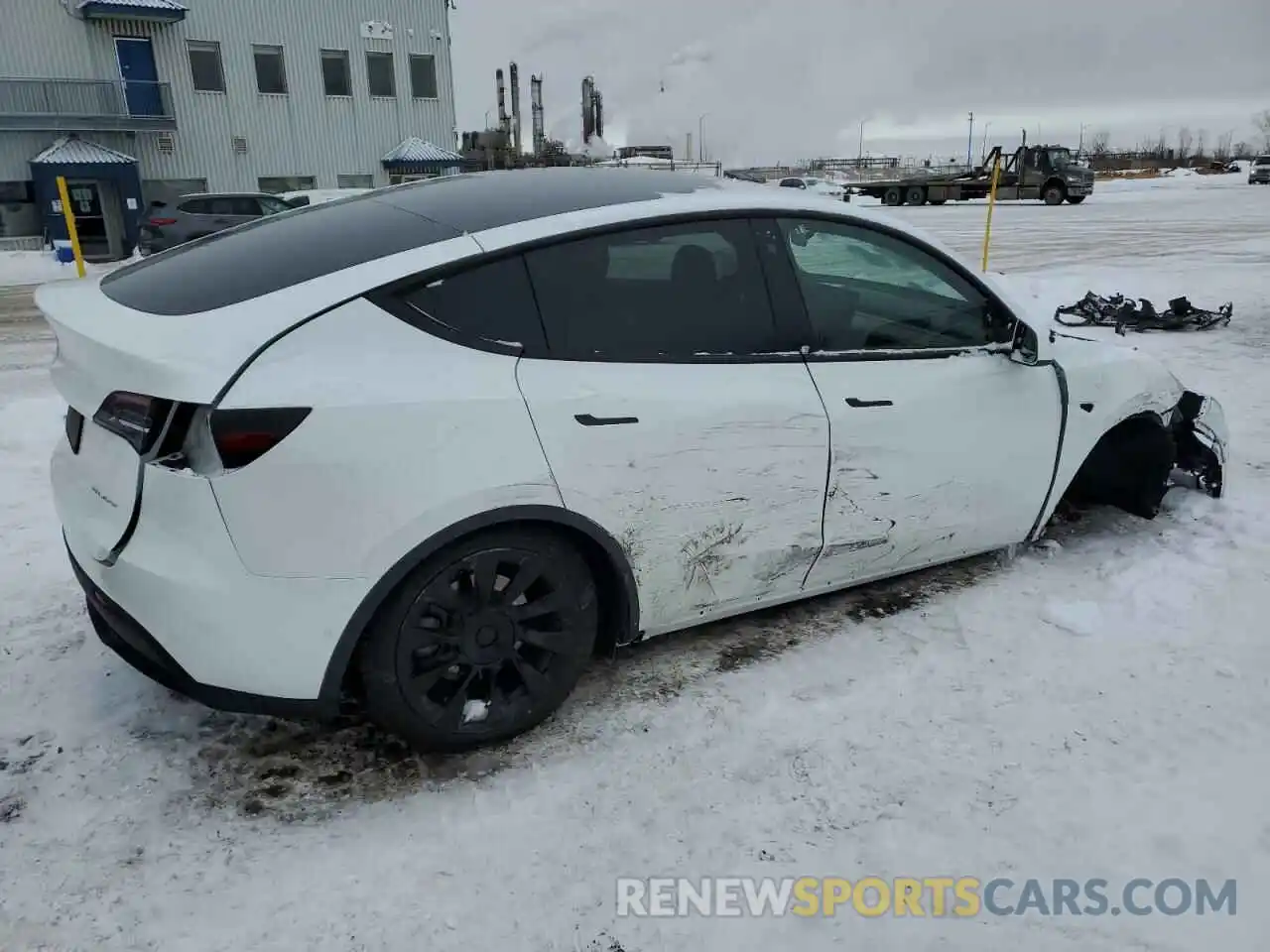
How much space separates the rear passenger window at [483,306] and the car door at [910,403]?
0.97m

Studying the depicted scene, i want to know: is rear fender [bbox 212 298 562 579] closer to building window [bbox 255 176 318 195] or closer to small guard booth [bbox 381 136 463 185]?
building window [bbox 255 176 318 195]

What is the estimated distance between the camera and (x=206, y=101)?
2655cm

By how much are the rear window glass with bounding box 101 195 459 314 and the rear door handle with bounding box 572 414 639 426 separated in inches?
→ 25.2

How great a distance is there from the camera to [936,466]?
3.31 meters

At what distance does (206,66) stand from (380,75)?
5015 millimetres

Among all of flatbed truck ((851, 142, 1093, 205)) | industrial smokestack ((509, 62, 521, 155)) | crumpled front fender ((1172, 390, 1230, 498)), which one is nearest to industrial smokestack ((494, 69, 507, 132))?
industrial smokestack ((509, 62, 521, 155))

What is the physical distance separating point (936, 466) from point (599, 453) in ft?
4.57

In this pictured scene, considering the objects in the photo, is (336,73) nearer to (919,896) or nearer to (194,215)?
(194,215)

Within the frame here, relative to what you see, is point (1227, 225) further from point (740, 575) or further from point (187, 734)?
point (187, 734)

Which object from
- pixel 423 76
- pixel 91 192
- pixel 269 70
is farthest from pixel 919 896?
pixel 423 76

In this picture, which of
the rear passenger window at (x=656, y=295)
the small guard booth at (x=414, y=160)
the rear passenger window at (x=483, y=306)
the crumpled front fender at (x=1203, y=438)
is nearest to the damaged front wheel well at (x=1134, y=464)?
the crumpled front fender at (x=1203, y=438)

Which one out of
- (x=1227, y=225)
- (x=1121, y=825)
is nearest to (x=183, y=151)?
(x=1227, y=225)

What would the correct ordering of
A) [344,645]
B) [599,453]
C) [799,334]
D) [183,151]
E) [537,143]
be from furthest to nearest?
1. [537,143]
2. [183,151]
3. [799,334]
4. [599,453]
5. [344,645]

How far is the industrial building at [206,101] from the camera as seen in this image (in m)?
24.3
